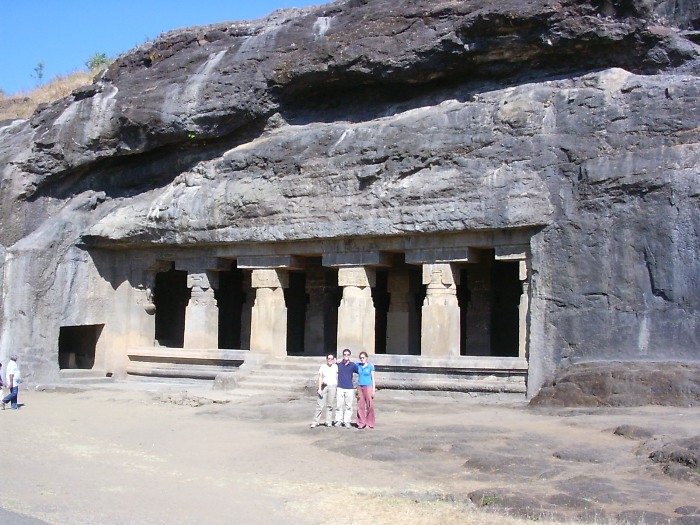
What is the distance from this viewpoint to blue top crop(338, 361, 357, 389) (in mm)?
11289

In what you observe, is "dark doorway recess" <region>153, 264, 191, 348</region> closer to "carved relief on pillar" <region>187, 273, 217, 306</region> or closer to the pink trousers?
"carved relief on pillar" <region>187, 273, 217, 306</region>

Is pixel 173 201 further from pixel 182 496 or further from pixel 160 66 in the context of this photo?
pixel 182 496

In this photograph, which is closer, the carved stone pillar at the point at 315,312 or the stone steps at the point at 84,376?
the stone steps at the point at 84,376

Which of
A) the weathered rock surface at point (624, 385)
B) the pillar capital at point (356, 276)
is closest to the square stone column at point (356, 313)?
the pillar capital at point (356, 276)

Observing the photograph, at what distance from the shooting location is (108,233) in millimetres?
17109

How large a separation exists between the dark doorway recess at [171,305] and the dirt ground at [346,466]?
7383mm

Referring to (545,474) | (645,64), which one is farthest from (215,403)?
(645,64)

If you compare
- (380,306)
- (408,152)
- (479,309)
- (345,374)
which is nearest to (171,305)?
(380,306)

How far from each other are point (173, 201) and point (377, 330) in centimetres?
517

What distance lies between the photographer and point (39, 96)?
27.1 meters

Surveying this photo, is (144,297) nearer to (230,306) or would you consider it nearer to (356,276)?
(230,306)

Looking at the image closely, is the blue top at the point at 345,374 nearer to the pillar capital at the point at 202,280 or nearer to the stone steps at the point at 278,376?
the stone steps at the point at 278,376

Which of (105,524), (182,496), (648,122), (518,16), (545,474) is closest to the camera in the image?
(105,524)

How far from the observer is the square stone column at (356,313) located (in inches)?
604
